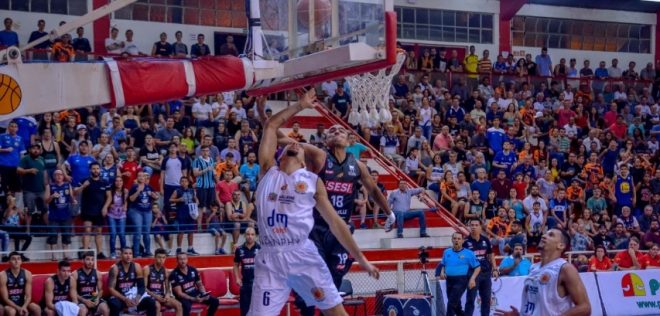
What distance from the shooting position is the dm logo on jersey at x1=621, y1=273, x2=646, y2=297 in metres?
22.1

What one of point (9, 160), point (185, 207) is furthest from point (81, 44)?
point (185, 207)

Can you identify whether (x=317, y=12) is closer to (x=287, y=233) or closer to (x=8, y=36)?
(x=287, y=233)

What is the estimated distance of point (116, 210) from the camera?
19.2 metres

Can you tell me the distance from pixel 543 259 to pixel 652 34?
31469 millimetres

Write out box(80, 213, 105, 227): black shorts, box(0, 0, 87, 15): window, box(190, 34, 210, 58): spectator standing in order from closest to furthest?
box(80, 213, 105, 227): black shorts < box(0, 0, 87, 15): window < box(190, 34, 210, 58): spectator standing

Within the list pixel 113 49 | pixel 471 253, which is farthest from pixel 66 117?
pixel 471 253

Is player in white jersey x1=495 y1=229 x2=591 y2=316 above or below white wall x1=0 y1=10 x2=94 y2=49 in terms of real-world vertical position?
below

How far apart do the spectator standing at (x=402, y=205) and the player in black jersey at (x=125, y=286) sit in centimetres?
696

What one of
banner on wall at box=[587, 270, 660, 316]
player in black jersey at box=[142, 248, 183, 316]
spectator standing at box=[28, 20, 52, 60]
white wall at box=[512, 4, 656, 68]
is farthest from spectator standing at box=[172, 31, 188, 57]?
white wall at box=[512, 4, 656, 68]

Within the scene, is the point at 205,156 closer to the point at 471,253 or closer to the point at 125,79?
the point at 471,253

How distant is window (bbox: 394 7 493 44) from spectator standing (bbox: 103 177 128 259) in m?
15.1

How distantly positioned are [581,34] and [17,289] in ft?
83.5

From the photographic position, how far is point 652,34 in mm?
38281

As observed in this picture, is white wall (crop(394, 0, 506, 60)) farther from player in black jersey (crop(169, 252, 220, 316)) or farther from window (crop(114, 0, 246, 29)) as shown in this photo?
player in black jersey (crop(169, 252, 220, 316))
